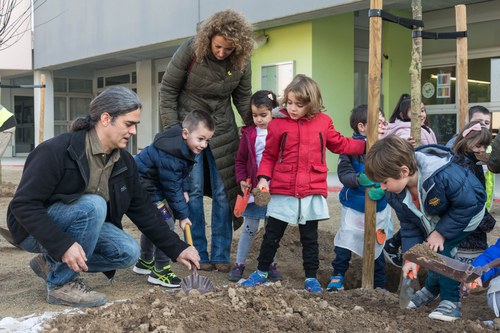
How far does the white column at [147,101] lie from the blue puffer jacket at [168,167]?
45.9 feet

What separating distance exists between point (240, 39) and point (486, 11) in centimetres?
852

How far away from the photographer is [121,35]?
15781mm

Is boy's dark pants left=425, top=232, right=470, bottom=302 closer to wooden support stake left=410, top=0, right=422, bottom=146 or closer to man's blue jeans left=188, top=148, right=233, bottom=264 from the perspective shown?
wooden support stake left=410, top=0, right=422, bottom=146

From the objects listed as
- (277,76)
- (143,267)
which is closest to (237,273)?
(143,267)

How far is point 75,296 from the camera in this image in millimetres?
3443

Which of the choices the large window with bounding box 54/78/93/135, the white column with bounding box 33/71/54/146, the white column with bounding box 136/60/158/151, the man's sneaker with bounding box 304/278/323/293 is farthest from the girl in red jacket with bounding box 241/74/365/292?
the large window with bounding box 54/78/93/135

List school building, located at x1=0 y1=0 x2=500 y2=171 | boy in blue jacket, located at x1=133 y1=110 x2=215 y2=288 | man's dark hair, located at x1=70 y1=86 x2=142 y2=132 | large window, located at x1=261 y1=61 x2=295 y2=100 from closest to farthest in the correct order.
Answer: man's dark hair, located at x1=70 y1=86 x2=142 y2=132 < boy in blue jacket, located at x1=133 y1=110 x2=215 y2=288 < school building, located at x1=0 y1=0 x2=500 y2=171 < large window, located at x1=261 y1=61 x2=295 y2=100

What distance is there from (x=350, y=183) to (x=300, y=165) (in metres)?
0.43

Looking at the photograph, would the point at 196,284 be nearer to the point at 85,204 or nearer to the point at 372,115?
the point at 85,204

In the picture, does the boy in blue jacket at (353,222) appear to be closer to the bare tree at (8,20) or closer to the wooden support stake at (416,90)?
the wooden support stake at (416,90)

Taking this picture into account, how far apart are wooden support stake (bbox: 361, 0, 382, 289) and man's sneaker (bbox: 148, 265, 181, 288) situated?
4.20 feet

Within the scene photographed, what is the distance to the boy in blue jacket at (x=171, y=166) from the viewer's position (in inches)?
158

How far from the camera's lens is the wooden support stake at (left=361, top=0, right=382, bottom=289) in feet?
12.3

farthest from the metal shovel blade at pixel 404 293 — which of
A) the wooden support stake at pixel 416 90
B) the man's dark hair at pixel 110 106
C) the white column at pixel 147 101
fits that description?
the white column at pixel 147 101
